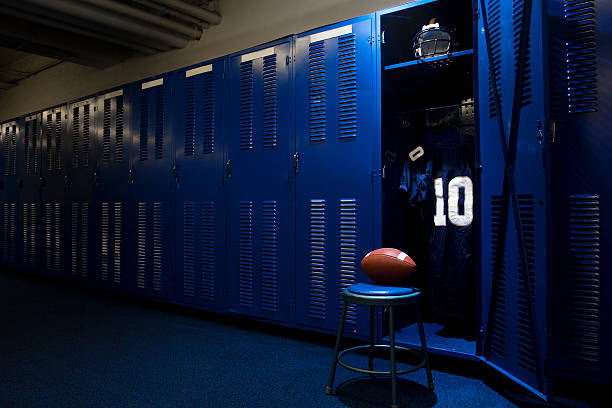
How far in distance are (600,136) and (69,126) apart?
544 centimetres

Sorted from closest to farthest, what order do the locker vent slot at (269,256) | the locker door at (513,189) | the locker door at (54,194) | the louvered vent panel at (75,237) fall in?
the locker door at (513,189) < the locker vent slot at (269,256) < the louvered vent panel at (75,237) < the locker door at (54,194)

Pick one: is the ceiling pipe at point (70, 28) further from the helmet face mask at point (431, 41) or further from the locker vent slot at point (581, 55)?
the locker vent slot at point (581, 55)

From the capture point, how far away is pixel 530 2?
81.8 inches

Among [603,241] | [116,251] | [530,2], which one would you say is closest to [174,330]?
[116,251]

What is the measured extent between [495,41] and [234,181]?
2167 mm

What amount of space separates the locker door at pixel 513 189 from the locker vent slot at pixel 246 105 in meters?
1.77

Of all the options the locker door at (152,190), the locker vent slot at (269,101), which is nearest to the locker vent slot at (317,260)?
the locker vent slot at (269,101)

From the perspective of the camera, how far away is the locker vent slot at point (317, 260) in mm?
3047

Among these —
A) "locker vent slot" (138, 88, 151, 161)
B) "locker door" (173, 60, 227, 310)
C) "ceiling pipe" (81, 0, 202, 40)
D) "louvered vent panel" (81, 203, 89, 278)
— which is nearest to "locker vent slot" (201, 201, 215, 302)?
"locker door" (173, 60, 227, 310)

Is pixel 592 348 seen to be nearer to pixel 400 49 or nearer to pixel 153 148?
pixel 400 49

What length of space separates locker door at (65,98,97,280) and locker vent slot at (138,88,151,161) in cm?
94

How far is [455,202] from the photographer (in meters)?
2.97

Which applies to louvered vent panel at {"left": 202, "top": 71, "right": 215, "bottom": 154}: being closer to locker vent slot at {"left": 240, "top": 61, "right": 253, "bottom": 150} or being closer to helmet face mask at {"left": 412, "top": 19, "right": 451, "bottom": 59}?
locker vent slot at {"left": 240, "top": 61, "right": 253, "bottom": 150}

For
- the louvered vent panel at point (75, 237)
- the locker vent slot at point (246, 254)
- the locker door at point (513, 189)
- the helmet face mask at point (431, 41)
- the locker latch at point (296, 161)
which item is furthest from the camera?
the louvered vent panel at point (75, 237)
